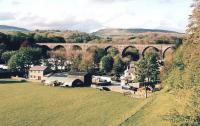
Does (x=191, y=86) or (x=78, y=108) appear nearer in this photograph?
(x=191, y=86)

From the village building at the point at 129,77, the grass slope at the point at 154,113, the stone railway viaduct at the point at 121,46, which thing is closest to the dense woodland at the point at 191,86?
the grass slope at the point at 154,113

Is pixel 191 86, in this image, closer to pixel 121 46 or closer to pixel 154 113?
pixel 154 113

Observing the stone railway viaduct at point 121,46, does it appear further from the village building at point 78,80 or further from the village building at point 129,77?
the village building at point 78,80

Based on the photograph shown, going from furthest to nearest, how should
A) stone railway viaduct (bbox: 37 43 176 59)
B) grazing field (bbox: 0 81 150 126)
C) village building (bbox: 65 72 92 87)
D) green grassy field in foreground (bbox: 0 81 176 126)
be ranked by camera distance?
stone railway viaduct (bbox: 37 43 176 59) → village building (bbox: 65 72 92 87) → grazing field (bbox: 0 81 150 126) → green grassy field in foreground (bbox: 0 81 176 126)

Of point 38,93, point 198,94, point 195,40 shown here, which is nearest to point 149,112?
point 195,40

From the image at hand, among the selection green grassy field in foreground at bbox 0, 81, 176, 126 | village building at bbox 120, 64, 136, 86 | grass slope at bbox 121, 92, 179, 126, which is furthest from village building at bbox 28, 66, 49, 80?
grass slope at bbox 121, 92, 179, 126

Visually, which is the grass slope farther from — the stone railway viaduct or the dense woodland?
the stone railway viaduct

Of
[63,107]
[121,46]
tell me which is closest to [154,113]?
[63,107]

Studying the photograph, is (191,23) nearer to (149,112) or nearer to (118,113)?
(149,112)
